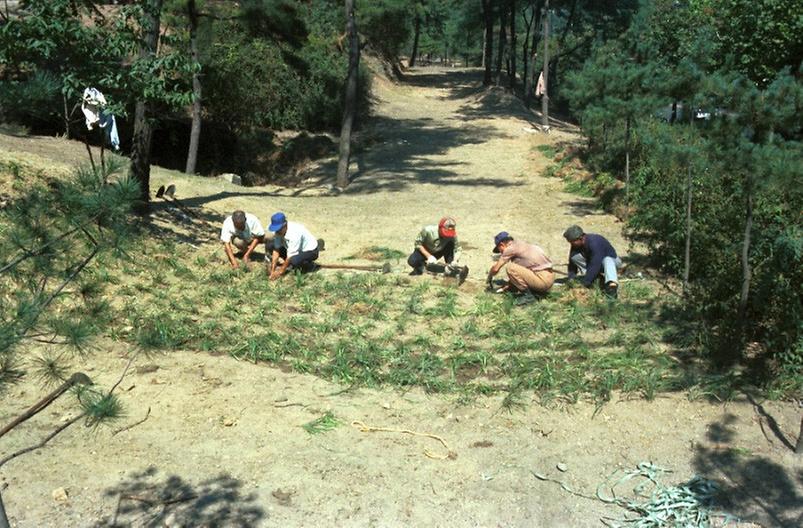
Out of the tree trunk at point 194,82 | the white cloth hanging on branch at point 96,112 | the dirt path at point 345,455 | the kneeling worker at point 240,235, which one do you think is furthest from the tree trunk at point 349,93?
the dirt path at point 345,455

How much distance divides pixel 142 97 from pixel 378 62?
27835 mm

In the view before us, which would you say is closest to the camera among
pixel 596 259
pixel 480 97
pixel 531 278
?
pixel 531 278

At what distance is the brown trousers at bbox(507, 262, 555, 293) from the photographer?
341 inches

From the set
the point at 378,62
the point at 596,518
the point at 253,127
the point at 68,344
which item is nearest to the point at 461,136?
the point at 253,127

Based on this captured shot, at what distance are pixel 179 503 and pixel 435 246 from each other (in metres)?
5.67

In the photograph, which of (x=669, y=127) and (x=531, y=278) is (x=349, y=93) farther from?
(x=531, y=278)

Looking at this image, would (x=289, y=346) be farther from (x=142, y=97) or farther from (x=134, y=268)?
(x=142, y=97)

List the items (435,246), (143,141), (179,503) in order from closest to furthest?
(179,503) < (435,246) < (143,141)

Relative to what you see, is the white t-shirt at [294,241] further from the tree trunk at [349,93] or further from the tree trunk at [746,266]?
the tree trunk at [349,93]

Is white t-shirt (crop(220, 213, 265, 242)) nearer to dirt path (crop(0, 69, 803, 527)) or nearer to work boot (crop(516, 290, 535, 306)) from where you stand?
dirt path (crop(0, 69, 803, 527))

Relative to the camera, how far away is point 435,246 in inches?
390

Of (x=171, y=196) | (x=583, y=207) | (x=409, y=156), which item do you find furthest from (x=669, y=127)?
(x=409, y=156)

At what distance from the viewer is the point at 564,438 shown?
19.0 feet

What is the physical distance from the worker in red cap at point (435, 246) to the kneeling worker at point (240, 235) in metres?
2.08
